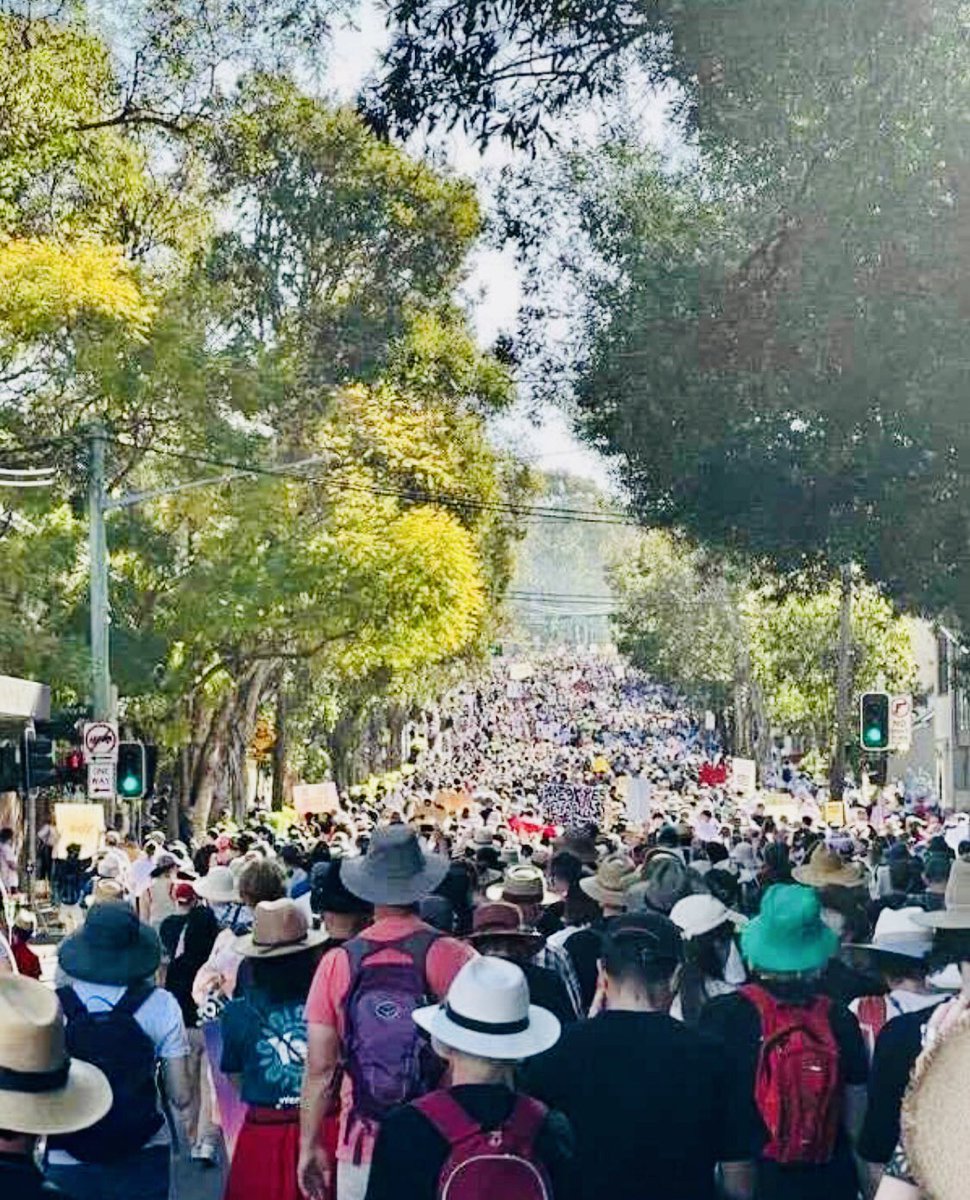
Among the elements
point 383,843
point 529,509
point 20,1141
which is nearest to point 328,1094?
point 383,843

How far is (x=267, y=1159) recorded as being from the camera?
8.58 metres

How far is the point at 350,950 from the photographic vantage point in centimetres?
805

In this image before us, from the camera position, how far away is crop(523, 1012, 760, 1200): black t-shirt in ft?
21.5

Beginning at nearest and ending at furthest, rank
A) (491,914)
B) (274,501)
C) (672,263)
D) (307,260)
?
(491,914), (672,263), (274,501), (307,260)

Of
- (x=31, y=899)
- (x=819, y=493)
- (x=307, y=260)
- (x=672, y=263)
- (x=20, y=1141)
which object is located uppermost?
(x=307, y=260)

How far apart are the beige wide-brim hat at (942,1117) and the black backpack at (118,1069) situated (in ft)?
17.0

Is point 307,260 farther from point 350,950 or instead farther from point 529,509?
point 350,950

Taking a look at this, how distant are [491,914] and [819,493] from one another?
459 inches

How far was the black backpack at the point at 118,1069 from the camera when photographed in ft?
26.1

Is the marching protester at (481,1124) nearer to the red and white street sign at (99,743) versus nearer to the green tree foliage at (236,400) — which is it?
the red and white street sign at (99,743)

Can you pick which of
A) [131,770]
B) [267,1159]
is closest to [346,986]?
[267,1159]

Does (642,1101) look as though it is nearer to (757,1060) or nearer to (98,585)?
(757,1060)

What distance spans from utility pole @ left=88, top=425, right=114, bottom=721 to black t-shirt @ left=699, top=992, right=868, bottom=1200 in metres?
27.4

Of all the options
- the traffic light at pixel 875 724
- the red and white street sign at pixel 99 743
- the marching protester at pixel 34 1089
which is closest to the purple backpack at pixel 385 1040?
the marching protester at pixel 34 1089
